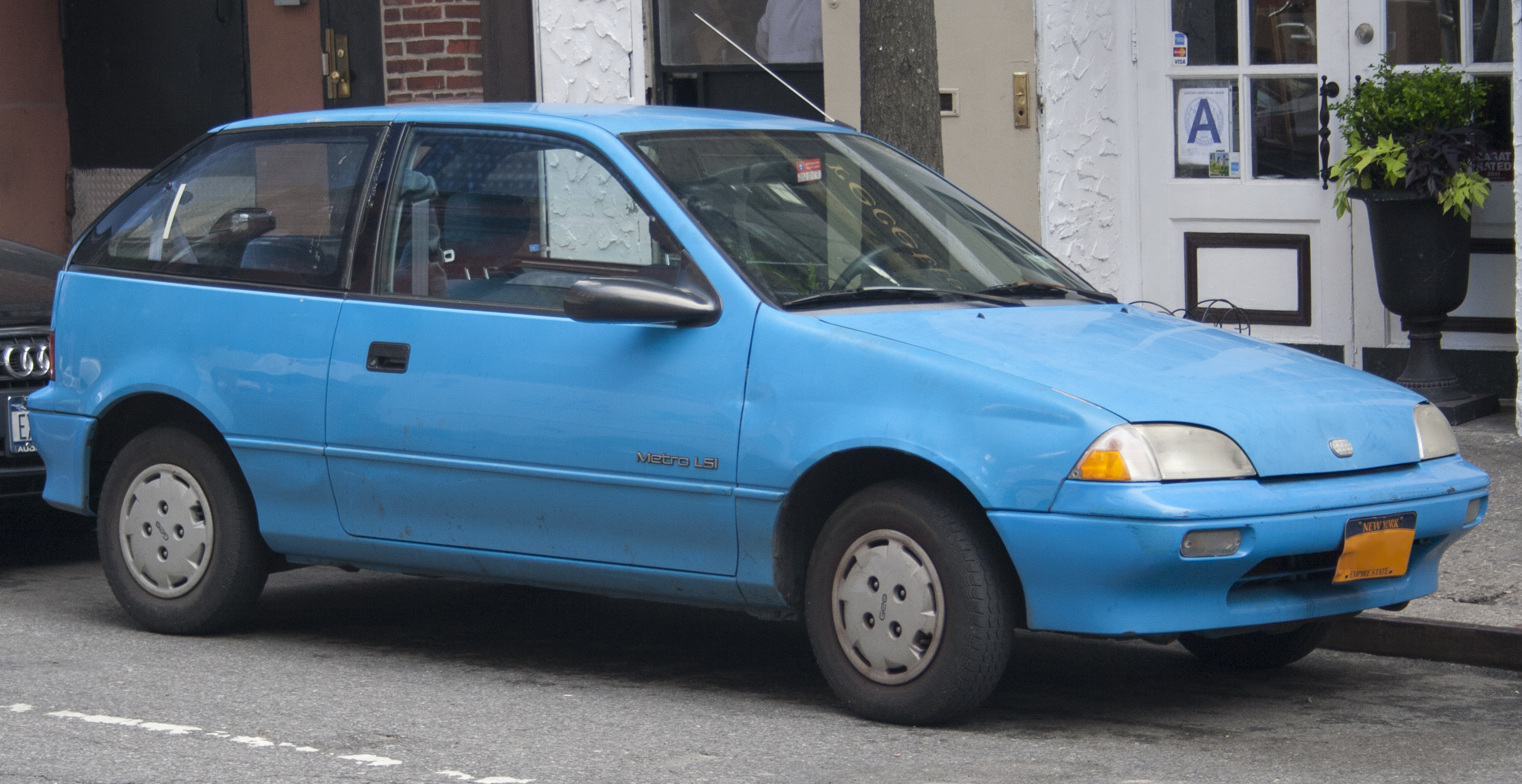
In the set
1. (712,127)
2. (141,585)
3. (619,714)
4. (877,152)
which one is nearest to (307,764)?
(619,714)

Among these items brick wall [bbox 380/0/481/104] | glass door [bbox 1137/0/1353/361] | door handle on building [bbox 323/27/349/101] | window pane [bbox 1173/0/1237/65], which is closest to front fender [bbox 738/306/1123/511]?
glass door [bbox 1137/0/1353/361]

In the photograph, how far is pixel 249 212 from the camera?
6098 millimetres

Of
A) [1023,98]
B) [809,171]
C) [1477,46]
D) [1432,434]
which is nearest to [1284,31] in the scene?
[1477,46]

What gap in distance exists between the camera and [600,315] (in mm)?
5047

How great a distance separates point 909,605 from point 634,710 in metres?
0.89

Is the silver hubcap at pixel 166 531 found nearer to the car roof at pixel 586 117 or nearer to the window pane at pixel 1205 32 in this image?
the car roof at pixel 586 117

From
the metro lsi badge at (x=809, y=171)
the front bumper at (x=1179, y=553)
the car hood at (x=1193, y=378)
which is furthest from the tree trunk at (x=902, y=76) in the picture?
the front bumper at (x=1179, y=553)

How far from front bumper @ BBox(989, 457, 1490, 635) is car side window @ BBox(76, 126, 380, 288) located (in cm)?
243

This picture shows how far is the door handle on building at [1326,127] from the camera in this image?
30.9ft

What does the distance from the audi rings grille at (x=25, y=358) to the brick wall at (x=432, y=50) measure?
16.0ft

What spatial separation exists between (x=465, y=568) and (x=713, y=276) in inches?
47.3

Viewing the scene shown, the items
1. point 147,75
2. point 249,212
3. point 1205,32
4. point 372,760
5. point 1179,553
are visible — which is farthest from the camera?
point 147,75

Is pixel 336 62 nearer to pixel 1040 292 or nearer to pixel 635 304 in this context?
pixel 1040 292

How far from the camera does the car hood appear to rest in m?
4.64
